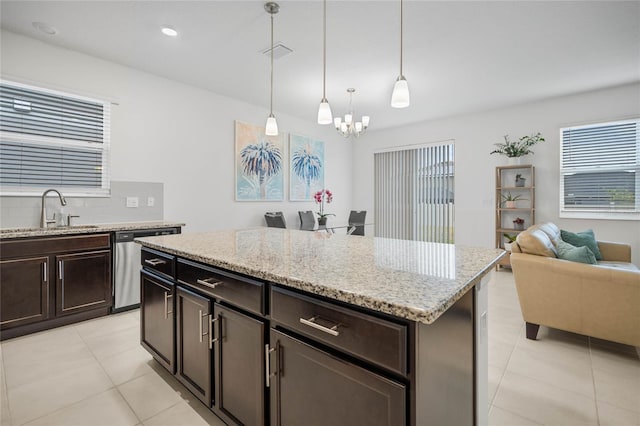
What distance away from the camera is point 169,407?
169 cm

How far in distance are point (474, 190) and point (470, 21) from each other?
341 cm

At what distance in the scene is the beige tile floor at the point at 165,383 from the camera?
1617 mm

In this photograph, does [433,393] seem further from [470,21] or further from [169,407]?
[470,21]

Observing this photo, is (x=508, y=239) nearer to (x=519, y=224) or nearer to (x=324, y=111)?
(x=519, y=224)

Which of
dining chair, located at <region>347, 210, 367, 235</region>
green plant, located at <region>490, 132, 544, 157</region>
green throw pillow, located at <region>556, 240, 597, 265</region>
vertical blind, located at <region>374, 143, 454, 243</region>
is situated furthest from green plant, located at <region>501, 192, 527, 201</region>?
green throw pillow, located at <region>556, 240, 597, 265</region>

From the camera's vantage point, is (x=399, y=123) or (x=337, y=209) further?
(x=337, y=209)

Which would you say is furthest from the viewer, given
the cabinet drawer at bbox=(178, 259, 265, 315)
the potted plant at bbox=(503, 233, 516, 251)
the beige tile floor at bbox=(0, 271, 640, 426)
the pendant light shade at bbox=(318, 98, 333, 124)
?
the potted plant at bbox=(503, 233, 516, 251)

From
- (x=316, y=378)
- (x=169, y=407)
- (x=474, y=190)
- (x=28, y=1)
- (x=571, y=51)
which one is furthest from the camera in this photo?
(x=474, y=190)

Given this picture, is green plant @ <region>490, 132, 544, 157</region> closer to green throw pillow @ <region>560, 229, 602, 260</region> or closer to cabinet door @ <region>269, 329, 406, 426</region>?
green throw pillow @ <region>560, 229, 602, 260</region>

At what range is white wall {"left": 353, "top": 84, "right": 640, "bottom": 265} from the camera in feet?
14.0

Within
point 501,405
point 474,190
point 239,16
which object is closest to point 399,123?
point 474,190

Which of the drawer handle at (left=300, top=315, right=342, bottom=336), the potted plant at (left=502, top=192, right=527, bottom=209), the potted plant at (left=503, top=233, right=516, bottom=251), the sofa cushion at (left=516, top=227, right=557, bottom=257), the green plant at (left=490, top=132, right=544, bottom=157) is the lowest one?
the potted plant at (left=503, top=233, right=516, bottom=251)

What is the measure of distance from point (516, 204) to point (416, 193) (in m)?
1.78

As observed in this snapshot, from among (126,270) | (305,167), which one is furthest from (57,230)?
(305,167)
